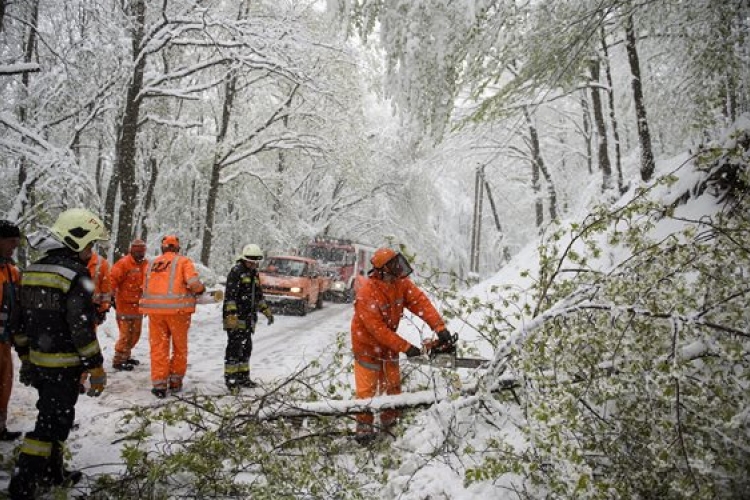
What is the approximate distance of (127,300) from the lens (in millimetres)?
6555

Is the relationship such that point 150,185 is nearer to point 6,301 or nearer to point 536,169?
point 536,169

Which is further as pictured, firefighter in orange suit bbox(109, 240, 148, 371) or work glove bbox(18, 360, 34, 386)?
firefighter in orange suit bbox(109, 240, 148, 371)

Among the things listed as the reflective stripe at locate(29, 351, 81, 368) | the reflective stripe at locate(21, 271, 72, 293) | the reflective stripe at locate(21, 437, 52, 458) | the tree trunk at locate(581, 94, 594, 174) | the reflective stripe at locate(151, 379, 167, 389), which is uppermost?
the tree trunk at locate(581, 94, 594, 174)

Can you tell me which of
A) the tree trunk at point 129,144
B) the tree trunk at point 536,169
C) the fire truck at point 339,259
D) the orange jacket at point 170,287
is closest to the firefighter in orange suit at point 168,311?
the orange jacket at point 170,287

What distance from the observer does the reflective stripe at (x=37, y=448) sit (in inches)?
121

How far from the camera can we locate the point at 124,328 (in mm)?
6531

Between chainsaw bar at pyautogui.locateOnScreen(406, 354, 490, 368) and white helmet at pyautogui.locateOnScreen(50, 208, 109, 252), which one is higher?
white helmet at pyautogui.locateOnScreen(50, 208, 109, 252)

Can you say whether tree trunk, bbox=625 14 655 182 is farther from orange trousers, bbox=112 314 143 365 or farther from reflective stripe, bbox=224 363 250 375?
orange trousers, bbox=112 314 143 365

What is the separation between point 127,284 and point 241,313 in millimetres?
1778

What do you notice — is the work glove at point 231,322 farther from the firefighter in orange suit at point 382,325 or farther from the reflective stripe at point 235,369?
the firefighter in orange suit at point 382,325

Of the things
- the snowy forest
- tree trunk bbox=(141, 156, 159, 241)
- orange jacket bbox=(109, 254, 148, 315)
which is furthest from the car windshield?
tree trunk bbox=(141, 156, 159, 241)

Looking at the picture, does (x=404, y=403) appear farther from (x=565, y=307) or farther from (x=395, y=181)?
(x=395, y=181)

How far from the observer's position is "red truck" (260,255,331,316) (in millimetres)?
13773

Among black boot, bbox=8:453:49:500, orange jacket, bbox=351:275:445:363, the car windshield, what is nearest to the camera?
black boot, bbox=8:453:49:500
